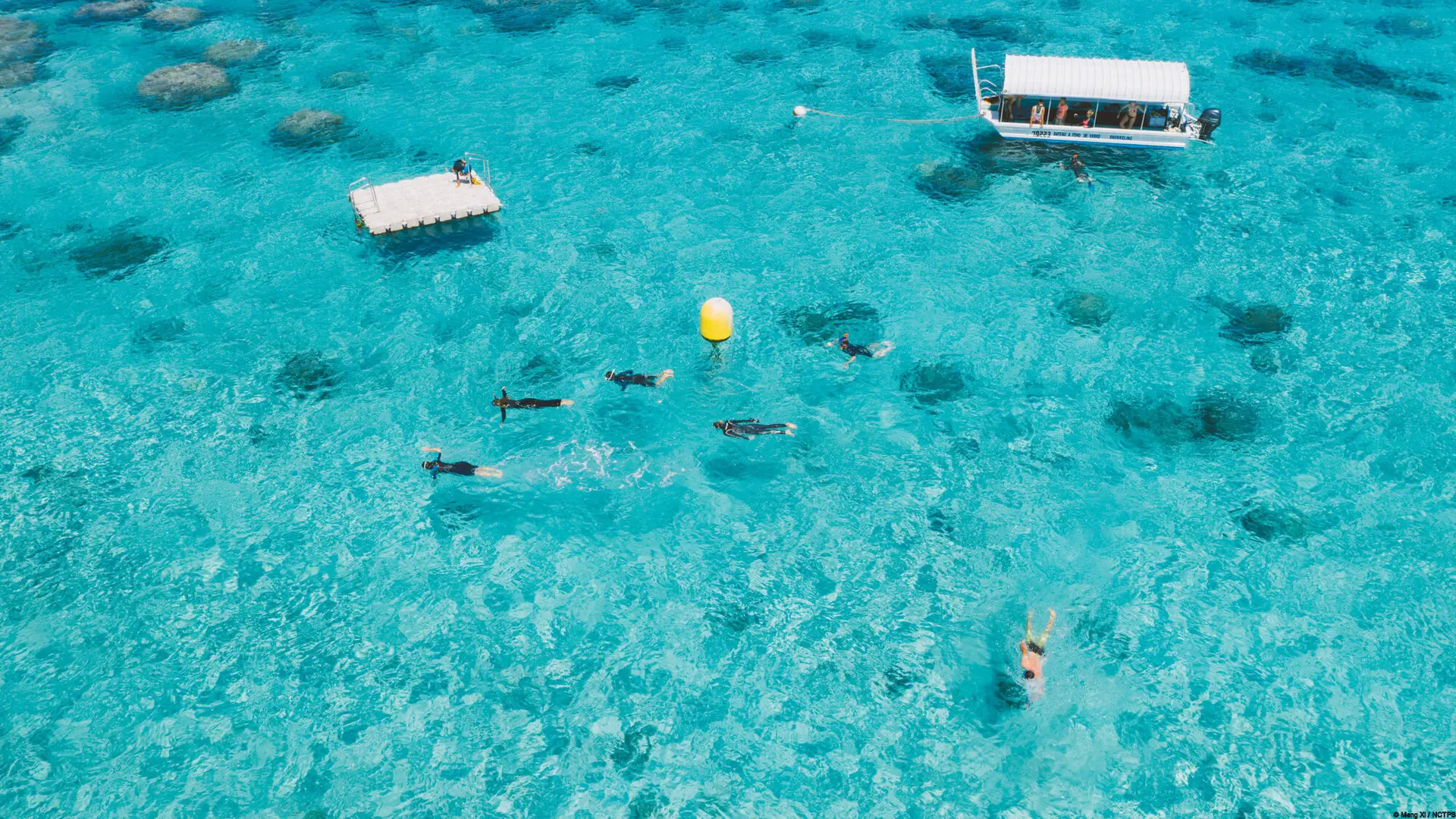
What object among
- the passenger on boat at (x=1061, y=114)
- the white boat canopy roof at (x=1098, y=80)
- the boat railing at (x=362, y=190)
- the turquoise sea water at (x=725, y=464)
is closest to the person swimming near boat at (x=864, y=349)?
the turquoise sea water at (x=725, y=464)

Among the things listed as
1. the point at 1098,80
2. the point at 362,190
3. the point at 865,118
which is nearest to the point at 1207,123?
the point at 1098,80

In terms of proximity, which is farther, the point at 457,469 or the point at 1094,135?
the point at 1094,135

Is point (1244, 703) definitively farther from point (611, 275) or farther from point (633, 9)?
point (633, 9)

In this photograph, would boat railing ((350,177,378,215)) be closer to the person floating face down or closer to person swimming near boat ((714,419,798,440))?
person swimming near boat ((714,419,798,440))

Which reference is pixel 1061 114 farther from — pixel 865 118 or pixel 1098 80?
pixel 865 118

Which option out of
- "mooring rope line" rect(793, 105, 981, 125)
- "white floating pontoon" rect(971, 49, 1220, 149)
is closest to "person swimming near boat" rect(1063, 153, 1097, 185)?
"white floating pontoon" rect(971, 49, 1220, 149)
